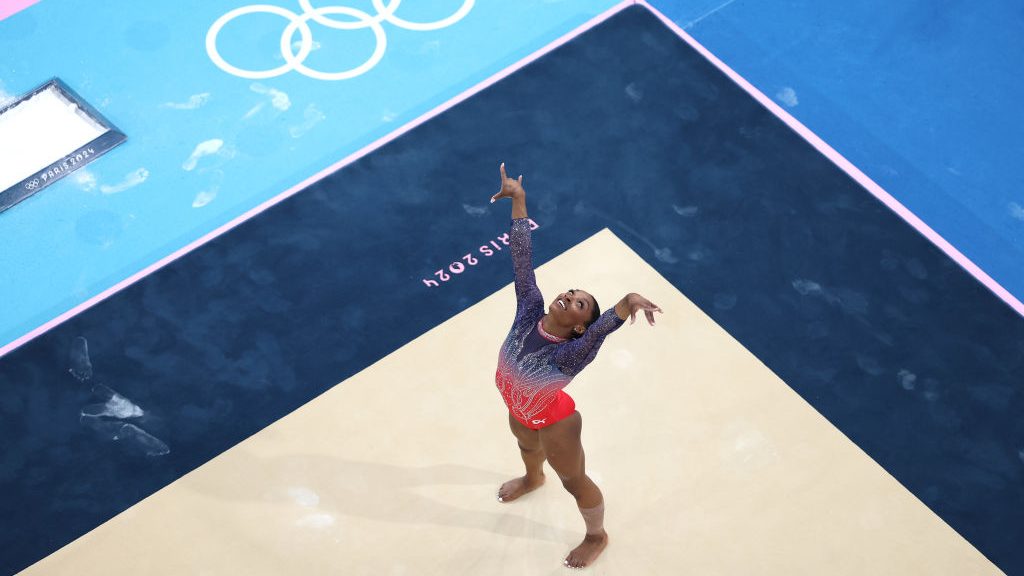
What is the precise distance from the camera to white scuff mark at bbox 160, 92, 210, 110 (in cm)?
853

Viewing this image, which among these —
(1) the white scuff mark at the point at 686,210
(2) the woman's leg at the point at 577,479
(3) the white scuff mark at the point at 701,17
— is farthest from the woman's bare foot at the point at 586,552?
(3) the white scuff mark at the point at 701,17

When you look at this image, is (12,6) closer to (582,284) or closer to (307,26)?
(307,26)

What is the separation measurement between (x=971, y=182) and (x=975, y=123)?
0.54 meters

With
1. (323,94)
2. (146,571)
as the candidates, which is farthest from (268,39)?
(146,571)

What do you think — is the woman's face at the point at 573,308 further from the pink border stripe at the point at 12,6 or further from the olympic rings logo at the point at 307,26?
the pink border stripe at the point at 12,6

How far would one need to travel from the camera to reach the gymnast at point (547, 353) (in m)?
5.29

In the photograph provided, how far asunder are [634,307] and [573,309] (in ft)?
1.31

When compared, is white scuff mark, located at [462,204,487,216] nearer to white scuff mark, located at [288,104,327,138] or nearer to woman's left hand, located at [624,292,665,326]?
white scuff mark, located at [288,104,327,138]

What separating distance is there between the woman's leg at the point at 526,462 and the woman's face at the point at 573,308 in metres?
0.65

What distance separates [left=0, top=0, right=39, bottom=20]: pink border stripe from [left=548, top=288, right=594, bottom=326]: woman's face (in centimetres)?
566

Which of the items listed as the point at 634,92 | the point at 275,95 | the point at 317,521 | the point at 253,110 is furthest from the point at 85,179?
the point at 634,92

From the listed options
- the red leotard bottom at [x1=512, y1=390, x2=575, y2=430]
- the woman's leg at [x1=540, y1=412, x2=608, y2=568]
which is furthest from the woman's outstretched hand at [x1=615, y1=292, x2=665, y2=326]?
the woman's leg at [x1=540, y1=412, x2=608, y2=568]

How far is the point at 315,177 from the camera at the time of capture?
8031mm

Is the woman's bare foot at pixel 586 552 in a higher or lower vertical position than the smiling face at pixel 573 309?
lower
